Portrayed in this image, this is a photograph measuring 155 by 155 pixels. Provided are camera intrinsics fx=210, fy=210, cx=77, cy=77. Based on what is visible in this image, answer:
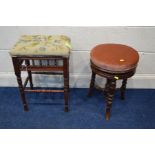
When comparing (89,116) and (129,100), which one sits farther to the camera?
(129,100)

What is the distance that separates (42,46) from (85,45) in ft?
1.69

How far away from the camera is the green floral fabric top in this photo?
59.9 inches

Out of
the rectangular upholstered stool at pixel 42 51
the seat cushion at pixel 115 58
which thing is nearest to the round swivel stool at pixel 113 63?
the seat cushion at pixel 115 58

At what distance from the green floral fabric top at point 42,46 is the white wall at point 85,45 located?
0.21 m

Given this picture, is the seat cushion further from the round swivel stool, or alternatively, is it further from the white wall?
the white wall

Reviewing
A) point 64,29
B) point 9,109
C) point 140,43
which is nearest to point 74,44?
point 64,29

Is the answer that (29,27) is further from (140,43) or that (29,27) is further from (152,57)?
(152,57)

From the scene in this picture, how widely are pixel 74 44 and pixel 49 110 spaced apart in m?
0.65

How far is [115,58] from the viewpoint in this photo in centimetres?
156

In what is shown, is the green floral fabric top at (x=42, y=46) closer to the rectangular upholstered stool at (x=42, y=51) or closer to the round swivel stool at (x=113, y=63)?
the rectangular upholstered stool at (x=42, y=51)

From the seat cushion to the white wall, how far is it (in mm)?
220

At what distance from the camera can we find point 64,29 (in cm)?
186

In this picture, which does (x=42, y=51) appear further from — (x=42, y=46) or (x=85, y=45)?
(x=85, y=45)

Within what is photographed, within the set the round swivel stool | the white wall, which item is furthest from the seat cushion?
the white wall
